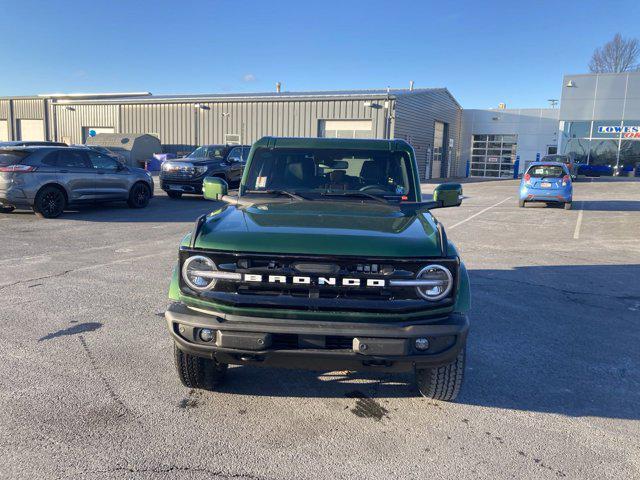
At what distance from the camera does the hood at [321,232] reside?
309cm

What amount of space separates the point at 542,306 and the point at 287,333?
4.21m

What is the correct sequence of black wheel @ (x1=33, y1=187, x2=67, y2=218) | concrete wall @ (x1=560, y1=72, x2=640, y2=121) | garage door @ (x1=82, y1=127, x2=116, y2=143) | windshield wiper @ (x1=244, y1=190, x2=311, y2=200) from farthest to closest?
concrete wall @ (x1=560, y1=72, x2=640, y2=121)
garage door @ (x1=82, y1=127, x2=116, y2=143)
black wheel @ (x1=33, y1=187, x2=67, y2=218)
windshield wiper @ (x1=244, y1=190, x2=311, y2=200)

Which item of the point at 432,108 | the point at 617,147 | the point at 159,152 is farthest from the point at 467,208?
the point at 617,147

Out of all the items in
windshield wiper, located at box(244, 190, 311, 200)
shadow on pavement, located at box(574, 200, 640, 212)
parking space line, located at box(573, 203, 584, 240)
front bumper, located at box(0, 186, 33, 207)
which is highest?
windshield wiper, located at box(244, 190, 311, 200)

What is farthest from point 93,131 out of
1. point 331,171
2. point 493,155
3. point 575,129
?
point 331,171

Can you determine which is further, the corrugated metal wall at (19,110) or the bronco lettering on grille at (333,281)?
the corrugated metal wall at (19,110)

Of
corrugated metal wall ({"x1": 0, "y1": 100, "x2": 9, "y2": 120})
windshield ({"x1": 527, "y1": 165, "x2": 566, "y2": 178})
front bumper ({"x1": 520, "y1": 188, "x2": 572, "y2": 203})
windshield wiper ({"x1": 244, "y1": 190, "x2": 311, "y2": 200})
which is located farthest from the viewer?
corrugated metal wall ({"x1": 0, "y1": 100, "x2": 9, "y2": 120})

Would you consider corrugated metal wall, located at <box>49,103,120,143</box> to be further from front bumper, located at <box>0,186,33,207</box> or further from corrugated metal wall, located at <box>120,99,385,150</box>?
front bumper, located at <box>0,186,33,207</box>

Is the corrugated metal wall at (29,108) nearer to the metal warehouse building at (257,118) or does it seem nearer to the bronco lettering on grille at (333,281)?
the metal warehouse building at (257,118)

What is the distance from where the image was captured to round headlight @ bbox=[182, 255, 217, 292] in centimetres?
318

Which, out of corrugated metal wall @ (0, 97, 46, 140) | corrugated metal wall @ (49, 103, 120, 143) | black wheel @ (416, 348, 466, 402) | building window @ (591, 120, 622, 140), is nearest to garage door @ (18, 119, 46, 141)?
corrugated metal wall @ (0, 97, 46, 140)

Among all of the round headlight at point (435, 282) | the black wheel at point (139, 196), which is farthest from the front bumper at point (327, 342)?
the black wheel at point (139, 196)

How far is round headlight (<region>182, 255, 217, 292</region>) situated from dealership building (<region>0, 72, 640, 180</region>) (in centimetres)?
2524

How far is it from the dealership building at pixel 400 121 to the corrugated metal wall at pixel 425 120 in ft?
0.22
